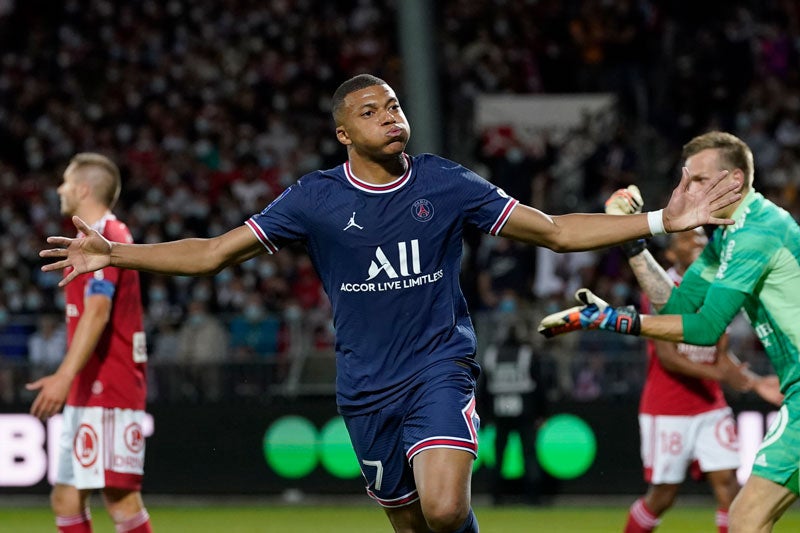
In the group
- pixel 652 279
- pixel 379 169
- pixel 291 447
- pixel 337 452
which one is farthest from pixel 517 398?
pixel 379 169

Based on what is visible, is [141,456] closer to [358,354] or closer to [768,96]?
[358,354]

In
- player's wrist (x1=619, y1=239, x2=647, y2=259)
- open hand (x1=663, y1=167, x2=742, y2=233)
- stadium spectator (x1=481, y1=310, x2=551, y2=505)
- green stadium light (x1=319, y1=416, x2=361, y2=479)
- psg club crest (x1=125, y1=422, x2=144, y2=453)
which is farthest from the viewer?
green stadium light (x1=319, y1=416, x2=361, y2=479)

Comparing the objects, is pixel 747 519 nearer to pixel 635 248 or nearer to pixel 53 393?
pixel 635 248

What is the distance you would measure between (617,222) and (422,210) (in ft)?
2.87

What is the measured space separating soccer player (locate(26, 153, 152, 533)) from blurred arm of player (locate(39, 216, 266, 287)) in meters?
1.37

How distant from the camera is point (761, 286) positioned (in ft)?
20.3

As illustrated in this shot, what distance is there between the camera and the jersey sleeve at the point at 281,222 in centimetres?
620

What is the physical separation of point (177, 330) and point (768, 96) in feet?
31.2

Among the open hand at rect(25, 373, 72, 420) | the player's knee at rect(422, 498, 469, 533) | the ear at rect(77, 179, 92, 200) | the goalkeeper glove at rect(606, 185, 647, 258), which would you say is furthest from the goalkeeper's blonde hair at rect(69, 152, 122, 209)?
the player's knee at rect(422, 498, 469, 533)

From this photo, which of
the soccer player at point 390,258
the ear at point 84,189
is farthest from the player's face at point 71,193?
the soccer player at point 390,258

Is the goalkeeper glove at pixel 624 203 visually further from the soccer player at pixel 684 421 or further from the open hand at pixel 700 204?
the soccer player at pixel 684 421

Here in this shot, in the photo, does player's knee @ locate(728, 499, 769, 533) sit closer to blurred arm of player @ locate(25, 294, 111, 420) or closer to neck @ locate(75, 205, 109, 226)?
blurred arm of player @ locate(25, 294, 111, 420)

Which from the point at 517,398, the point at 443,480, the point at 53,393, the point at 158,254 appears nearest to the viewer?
the point at 443,480

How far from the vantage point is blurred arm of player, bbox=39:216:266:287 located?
597 cm
